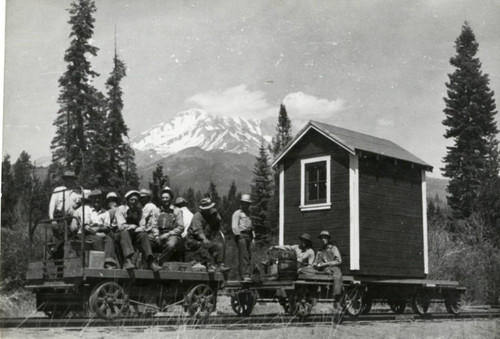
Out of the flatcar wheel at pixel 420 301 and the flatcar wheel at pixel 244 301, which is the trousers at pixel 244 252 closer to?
the flatcar wheel at pixel 244 301

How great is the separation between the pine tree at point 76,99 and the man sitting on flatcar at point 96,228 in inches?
907

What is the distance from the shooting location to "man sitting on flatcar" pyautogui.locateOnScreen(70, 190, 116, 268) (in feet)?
36.2

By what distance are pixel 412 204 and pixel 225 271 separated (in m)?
8.48

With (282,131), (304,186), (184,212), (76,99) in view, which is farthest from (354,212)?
(282,131)

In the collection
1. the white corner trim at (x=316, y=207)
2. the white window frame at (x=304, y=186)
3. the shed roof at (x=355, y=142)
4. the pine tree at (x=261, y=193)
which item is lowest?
the white corner trim at (x=316, y=207)

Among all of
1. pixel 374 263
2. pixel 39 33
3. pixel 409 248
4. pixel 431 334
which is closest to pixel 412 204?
pixel 409 248

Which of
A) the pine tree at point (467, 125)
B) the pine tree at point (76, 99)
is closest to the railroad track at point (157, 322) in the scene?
the pine tree at point (76, 99)

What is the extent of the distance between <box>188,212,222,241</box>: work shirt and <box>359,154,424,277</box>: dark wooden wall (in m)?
5.40

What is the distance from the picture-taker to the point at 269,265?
14.6 m

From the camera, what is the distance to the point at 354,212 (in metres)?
16.8

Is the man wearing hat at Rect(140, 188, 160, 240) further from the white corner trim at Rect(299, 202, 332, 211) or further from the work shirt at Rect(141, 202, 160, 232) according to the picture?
the white corner trim at Rect(299, 202, 332, 211)

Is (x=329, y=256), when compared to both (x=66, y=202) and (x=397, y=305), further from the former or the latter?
(x=66, y=202)

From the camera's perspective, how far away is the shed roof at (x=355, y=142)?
17292 millimetres

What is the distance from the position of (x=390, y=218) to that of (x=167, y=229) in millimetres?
8241
